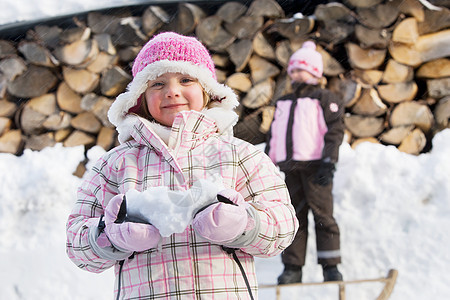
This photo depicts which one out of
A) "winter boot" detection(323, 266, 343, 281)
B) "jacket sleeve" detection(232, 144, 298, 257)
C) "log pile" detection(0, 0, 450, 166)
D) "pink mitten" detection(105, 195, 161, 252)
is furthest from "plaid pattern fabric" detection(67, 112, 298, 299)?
"log pile" detection(0, 0, 450, 166)

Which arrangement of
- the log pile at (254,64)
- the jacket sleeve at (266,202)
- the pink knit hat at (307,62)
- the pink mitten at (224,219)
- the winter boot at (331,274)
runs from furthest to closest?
the log pile at (254,64), the pink knit hat at (307,62), the winter boot at (331,274), the jacket sleeve at (266,202), the pink mitten at (224,219)

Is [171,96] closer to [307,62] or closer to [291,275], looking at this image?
[291,275]

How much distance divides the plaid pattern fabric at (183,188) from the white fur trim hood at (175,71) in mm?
45

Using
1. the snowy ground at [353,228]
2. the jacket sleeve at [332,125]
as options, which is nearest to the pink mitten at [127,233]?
the snowy ground at [353,228]

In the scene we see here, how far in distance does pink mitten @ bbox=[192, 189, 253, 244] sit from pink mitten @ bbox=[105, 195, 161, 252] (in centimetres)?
10

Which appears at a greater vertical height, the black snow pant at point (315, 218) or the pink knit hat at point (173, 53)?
the pink knit hat at point (173, 53)

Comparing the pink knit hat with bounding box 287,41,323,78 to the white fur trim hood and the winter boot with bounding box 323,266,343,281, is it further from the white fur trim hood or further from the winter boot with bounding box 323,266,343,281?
the white fur trim hood

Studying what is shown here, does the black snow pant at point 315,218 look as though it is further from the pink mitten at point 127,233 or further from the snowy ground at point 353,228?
the pink mitten at point 127,233

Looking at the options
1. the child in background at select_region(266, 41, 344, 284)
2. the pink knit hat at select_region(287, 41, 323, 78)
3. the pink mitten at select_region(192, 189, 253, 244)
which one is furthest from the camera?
the pink knit hat at select_region(287, 41, 323, 78)

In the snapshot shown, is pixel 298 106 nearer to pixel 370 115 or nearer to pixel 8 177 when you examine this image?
pixel 370 115

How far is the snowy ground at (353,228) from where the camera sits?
316 cm

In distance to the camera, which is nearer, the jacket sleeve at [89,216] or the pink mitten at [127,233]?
the pink mitten at [127,233]

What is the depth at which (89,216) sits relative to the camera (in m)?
1.30

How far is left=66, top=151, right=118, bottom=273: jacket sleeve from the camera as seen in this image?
121 cm
